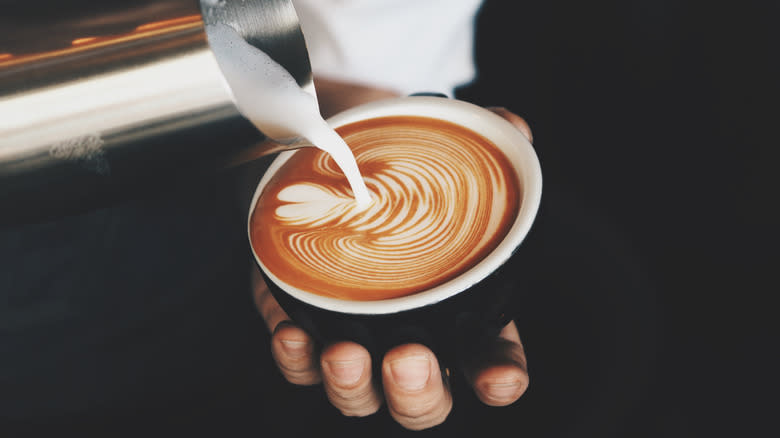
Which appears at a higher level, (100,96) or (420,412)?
(100,96)

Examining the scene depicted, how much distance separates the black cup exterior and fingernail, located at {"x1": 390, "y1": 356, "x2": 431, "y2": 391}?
0.02 m

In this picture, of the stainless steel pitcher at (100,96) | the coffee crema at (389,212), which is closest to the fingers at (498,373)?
the coffee crema at (389,212)

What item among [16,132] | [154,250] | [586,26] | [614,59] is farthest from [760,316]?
[16,132]

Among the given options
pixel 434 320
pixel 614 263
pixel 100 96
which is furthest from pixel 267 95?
pixel 614 263

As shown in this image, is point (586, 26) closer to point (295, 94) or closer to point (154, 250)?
point (295, 94)

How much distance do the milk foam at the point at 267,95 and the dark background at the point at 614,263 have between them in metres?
0.30

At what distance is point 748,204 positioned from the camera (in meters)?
1.30

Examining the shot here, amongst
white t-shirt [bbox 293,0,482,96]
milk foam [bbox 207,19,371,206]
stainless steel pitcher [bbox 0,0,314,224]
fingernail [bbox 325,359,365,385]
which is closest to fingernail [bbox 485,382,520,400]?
fingernail [bbox 325,359,365,385]

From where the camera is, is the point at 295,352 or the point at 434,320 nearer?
the point at 434,320

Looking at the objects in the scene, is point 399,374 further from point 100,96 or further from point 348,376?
point 100,96

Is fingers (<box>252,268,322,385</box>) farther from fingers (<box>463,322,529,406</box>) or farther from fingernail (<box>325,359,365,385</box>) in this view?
fingers (<box>463,322,529,406</box>)

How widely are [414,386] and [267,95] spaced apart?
1.34 feet

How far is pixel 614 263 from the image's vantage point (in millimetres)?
1274

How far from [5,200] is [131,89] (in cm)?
18
